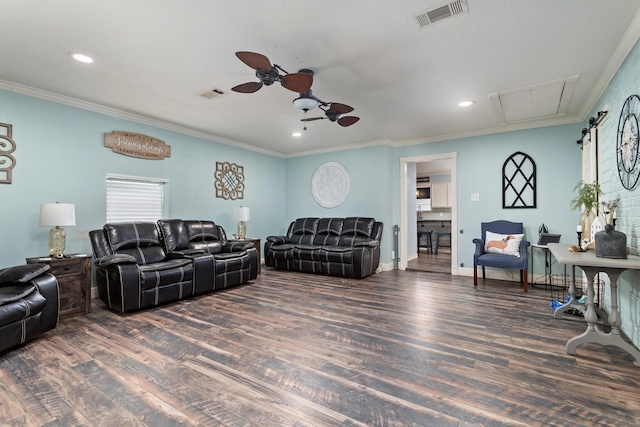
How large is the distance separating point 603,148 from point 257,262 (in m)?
4.76

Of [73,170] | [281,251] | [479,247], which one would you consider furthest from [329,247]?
[73,170]

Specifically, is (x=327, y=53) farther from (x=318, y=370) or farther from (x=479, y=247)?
(x=479, y=247)

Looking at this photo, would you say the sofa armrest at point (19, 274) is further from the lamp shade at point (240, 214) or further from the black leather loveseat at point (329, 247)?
the black leather loveseat at point (329, 247)

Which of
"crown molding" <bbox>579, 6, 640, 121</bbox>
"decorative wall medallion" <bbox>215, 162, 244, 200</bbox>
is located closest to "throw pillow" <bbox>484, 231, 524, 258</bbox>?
"crown molding" <bbox>579, 6, 640, 121</bbox>

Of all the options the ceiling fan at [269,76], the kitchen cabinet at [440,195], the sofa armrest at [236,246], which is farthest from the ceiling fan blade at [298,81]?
the kitchen cabinet at [440,195]

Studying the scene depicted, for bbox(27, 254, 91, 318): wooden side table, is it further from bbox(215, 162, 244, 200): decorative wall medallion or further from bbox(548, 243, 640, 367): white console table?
bbox(548, 243, 640, 367): white console table

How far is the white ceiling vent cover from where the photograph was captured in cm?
212

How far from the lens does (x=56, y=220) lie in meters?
3.28

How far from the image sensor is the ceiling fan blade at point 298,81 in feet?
8.32

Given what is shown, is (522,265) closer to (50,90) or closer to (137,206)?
(137,206)

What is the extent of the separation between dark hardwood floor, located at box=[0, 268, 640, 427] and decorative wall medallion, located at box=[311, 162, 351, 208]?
132 inches

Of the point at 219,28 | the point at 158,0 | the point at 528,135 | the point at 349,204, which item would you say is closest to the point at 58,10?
the point at 158,0

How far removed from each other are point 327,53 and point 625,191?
2.88m

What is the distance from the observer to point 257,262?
503 centimetres
